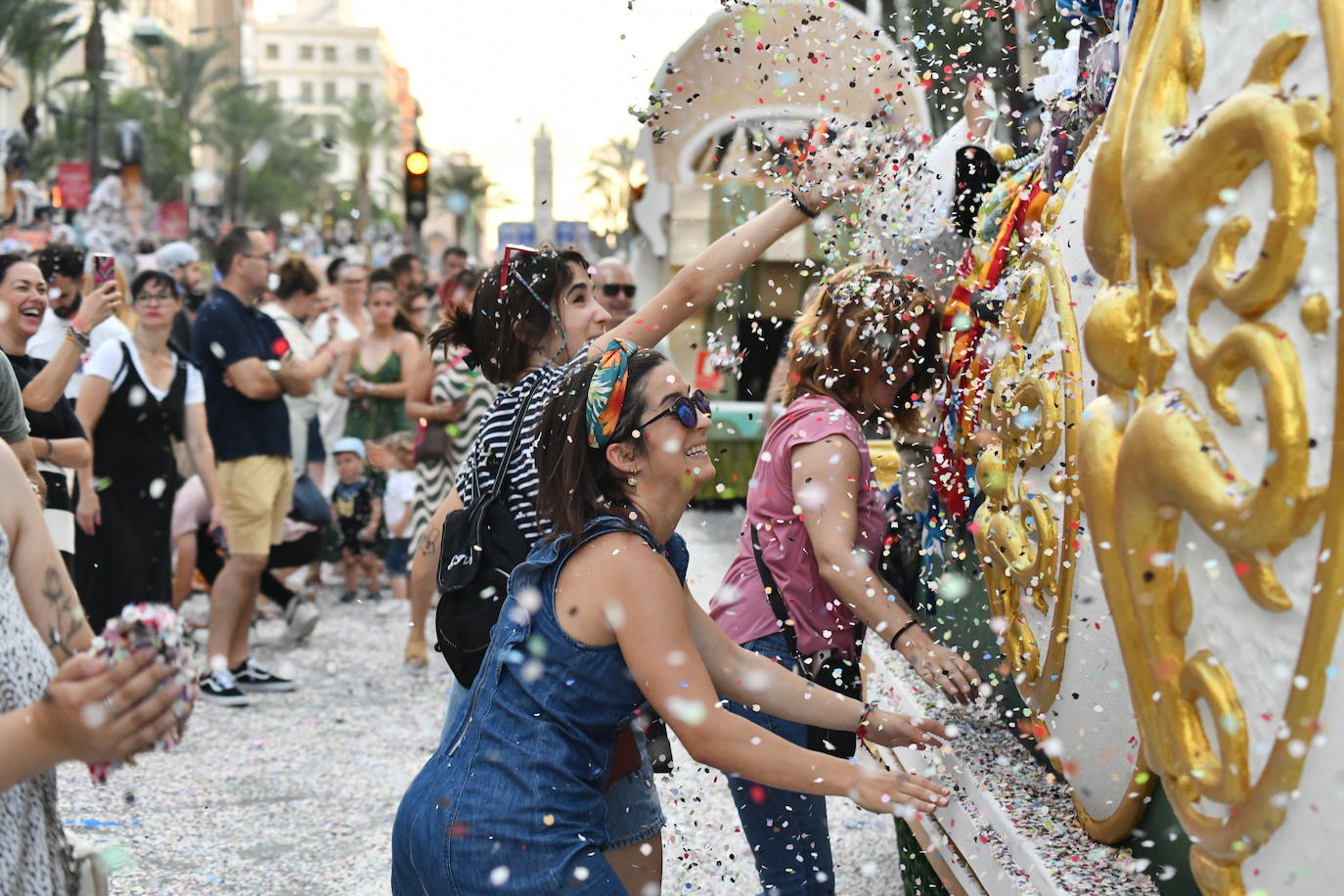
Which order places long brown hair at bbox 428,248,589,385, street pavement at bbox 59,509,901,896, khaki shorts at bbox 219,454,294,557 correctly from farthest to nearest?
1. khaki shorts at bbox 219,454,294,557
2. street pavement at bbox 59,509,901,896
3. long brown hair at bbox 428,248,589,385

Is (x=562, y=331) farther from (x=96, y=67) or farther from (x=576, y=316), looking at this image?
(x=96, y=67)

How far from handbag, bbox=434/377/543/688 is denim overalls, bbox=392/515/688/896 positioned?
2.41 ft

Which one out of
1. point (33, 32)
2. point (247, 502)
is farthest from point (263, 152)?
point (247, 502)

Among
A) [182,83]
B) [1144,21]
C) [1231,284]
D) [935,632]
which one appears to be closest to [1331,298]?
[1231,284]

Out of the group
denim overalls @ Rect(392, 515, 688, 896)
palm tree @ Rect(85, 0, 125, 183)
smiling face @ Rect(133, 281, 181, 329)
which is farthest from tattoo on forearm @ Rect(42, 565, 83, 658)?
palm tree @ Rect(85, 0, 125, 183)

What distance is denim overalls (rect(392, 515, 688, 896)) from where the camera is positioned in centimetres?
233

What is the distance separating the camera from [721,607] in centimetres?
334

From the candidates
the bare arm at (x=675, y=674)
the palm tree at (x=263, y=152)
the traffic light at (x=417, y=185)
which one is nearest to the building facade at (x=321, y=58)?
the palm tree at (x=263, y=152)

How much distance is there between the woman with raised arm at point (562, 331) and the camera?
291cm

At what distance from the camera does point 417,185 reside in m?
16.5

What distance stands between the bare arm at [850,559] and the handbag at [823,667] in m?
0.13

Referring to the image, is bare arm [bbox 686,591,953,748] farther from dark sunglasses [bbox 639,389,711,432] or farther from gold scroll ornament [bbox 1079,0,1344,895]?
gold scroll ornament [bbox 1079,0,1344,895]

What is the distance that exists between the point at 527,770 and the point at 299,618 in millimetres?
5950

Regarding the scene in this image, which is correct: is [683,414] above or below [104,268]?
below
